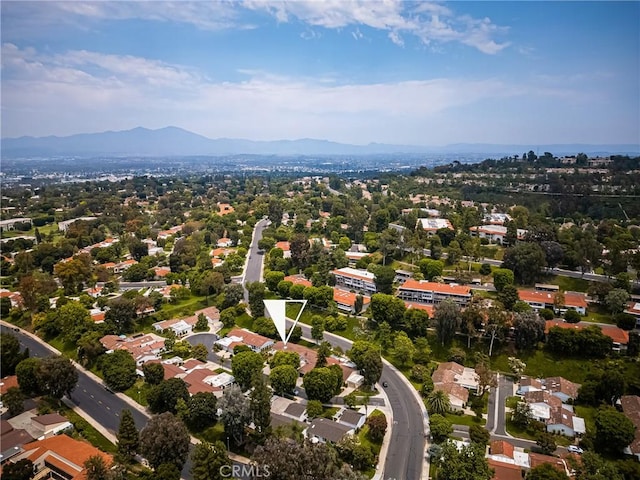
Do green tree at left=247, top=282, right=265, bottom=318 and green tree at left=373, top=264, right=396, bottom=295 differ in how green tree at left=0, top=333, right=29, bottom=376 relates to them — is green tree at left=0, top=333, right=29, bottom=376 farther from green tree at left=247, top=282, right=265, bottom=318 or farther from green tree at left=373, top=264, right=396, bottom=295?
green tree at left=373, top=264, right=396, bottom=295

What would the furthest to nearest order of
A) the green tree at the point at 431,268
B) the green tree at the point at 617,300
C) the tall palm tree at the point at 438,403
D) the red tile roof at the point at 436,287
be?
the green tree at the point at 431,268 < the red tile roof at the point at 436,287 < the green tree at the point at 617,300 < the tall palm tree at the point at 438,403

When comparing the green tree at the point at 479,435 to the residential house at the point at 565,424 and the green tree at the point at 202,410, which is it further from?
the green tree at the point at 202,410

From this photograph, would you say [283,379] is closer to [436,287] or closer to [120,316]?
[120,316]

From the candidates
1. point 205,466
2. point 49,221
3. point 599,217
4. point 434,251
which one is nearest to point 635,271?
point 434,251

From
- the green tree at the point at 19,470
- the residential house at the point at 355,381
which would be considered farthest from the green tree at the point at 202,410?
the residential house at the point at 355,381

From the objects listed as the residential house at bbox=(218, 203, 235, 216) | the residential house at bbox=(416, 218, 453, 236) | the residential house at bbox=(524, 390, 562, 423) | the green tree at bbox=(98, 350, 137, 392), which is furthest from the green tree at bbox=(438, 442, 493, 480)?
the residential house at bbox=(218, 203, 235, 216)

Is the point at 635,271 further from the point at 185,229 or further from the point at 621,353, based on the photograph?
the point at 185,229
